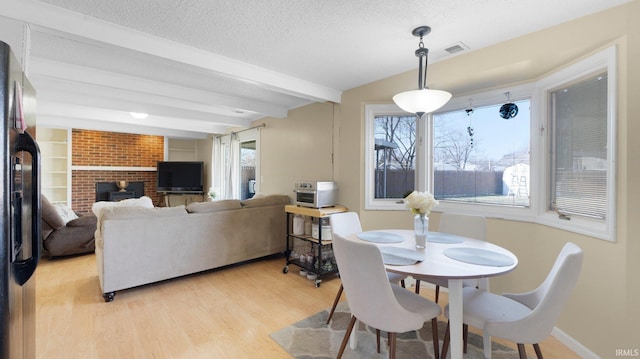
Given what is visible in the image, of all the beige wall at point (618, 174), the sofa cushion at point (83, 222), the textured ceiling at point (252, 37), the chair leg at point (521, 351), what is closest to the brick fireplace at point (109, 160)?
the sofa cushion at point (83, 222)

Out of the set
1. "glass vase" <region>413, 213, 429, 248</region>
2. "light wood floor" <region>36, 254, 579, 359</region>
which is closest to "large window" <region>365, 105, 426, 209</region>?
"light wood floor" <region>36, 254, 579, 359</region>

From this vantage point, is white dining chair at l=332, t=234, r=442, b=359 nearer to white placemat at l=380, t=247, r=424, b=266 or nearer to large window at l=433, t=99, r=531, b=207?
white placemat at l=380, t=247, r=424, b=266

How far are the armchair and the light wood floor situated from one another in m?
0.27

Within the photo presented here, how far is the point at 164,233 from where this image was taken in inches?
116

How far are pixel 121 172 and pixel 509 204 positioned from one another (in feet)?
24.5

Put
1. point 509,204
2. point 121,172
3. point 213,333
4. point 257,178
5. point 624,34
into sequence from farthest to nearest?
point 121,172
point 257,178
point 509,204
point 213,333
point 624,34

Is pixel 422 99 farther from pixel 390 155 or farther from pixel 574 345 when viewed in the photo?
pixel 574 345

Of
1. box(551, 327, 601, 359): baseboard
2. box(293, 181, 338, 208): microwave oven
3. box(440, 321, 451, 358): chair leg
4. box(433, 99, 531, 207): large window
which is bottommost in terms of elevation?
box(551, 327, 601, 359): baseboard

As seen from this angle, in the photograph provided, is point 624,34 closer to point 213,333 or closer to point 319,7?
point 319,7

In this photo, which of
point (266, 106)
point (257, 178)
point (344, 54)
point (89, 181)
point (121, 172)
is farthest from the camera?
point (121, 172)

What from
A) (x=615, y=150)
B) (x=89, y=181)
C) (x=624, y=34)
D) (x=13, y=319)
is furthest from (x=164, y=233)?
(x=89, y=181)

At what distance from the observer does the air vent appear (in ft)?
7.39

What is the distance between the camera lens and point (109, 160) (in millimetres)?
6219

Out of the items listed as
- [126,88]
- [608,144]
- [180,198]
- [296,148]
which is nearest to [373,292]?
[608,144]
